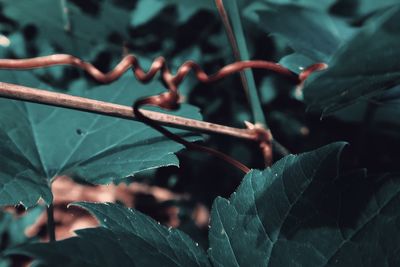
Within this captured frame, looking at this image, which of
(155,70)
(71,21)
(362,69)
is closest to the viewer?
(362,69)

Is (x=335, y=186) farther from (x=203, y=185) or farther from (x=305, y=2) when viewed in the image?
(x=203, y=185)

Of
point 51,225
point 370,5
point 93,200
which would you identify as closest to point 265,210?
point 51,225

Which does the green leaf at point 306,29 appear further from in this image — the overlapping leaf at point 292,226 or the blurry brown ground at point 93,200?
the blurry brown ground at point 93,200

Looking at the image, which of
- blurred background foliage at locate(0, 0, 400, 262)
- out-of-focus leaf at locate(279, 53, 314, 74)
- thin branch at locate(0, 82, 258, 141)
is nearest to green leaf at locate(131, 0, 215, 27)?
blurred background foliage at locate(0, 0, 400, 262)

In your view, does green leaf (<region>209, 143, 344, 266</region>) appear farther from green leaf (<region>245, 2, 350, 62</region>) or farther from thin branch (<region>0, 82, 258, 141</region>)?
green leaf (<region>245, 2, 350, 62</region>)

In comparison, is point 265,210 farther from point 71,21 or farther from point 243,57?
point 71,21
